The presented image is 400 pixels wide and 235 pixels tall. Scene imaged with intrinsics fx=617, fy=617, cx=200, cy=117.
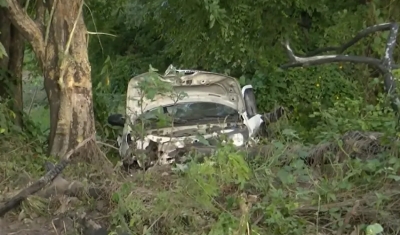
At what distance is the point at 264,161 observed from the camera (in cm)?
577

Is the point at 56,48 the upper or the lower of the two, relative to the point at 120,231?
upper

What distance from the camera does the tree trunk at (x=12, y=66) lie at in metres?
9.25

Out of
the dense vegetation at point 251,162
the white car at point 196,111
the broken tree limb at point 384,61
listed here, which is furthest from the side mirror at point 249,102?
the broken tree limb at point 384,61

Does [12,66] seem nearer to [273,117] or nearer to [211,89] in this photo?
[211,89]

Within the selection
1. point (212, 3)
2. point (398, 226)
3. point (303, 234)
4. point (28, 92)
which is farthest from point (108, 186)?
point (28, 92)

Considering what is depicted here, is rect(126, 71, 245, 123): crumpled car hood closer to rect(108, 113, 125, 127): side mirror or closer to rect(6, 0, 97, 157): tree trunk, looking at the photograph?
rect(108, 113, 125, 127): side mirror

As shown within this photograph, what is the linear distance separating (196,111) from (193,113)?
6cm

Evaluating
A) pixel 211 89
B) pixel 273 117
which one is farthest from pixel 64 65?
pixel 273 117

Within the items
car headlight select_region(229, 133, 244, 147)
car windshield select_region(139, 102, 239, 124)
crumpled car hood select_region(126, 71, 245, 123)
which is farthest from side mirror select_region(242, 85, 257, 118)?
car headlight select_region(229, 133, 244, 147)

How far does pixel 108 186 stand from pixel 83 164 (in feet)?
4.13

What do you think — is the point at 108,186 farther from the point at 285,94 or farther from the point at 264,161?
the point at 285,94

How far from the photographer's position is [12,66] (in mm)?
9555

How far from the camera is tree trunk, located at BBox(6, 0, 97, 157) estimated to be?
7508mm

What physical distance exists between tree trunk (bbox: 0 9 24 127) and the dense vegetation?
25 millimetres
